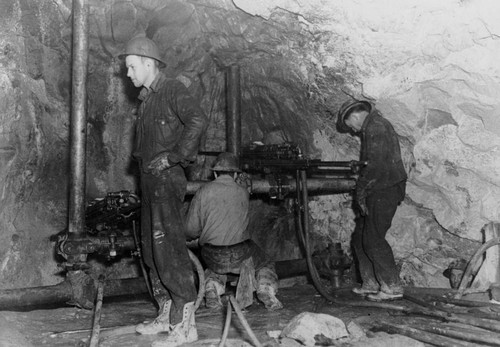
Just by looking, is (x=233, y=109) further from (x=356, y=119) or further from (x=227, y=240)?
(x=227, y=240)

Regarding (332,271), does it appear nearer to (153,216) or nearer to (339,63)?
(339,63)

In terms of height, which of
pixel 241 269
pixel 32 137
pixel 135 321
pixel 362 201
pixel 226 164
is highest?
pixel 32 137

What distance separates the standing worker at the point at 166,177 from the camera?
353cm

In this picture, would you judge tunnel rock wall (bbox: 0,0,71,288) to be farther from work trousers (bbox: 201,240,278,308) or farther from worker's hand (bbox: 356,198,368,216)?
worker's hand (bbox: 356,198,368,216)

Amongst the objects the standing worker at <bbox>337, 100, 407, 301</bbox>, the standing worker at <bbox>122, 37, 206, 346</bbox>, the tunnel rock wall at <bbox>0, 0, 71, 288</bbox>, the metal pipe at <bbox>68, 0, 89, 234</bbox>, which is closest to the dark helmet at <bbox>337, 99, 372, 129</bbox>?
the standing worker at <bbox>337, 100, 407, 301</bbox>

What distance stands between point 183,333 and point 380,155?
2558 mm

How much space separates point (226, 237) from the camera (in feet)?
14.8

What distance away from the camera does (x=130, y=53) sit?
12.2ft

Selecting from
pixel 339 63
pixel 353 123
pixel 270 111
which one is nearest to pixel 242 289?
pixel 353 123

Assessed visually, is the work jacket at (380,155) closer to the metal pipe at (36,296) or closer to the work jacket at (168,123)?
the work jacket at (168,123)

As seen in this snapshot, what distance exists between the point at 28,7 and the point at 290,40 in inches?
105

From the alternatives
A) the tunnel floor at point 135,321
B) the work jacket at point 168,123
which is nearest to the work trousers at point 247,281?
the tunnel floor at point 135,321

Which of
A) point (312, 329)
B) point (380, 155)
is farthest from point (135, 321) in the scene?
point (380, 155)

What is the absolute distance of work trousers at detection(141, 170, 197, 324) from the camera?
3.54 metres
